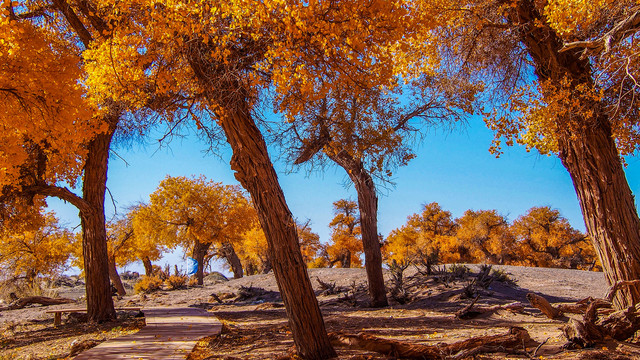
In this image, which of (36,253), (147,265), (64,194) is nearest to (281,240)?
(64,194)

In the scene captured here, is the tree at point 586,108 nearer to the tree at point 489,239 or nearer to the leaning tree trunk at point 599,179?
the leaning tree trunk at point 599,179

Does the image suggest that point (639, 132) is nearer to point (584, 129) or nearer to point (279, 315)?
point (584, 129)

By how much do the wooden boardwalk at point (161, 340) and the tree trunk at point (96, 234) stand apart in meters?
1.61

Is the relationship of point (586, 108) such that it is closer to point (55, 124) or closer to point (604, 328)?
point (604, 328)

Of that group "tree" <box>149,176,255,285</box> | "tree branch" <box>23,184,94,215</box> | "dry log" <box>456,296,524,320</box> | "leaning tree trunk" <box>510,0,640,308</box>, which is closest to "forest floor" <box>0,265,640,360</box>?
"dry log" <box>456,296,524,320</box>

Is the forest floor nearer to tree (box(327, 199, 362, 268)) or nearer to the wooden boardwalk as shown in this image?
the wooden boardwalk

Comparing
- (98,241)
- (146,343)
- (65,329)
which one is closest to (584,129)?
(146,343)

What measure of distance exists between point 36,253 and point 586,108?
26463 millimetres

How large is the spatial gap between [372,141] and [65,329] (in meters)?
8.92

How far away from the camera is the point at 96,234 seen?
32.7 feet

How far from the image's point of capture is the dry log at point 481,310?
305 inches

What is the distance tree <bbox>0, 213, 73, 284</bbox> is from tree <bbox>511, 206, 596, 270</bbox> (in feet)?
114

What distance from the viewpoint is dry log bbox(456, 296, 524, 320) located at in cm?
776

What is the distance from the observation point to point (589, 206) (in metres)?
6.25
